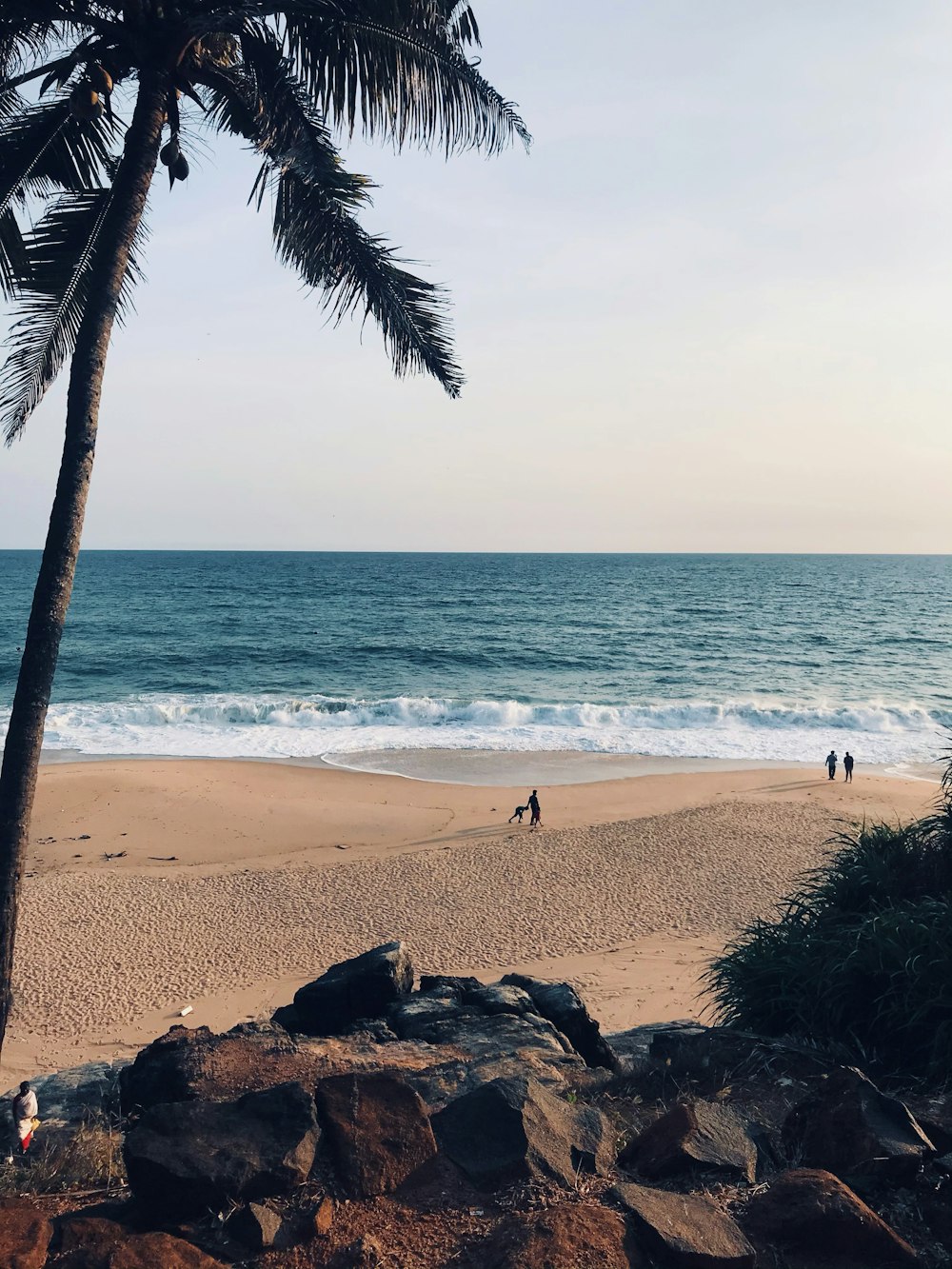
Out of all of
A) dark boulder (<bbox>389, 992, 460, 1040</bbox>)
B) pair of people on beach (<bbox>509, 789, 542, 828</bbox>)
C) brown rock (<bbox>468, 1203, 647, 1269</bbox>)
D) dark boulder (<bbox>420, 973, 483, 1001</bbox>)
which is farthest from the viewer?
pair of people on beach (<bbox>509, 789, 542, 828</bbox>)

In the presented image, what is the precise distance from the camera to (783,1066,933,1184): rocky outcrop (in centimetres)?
415

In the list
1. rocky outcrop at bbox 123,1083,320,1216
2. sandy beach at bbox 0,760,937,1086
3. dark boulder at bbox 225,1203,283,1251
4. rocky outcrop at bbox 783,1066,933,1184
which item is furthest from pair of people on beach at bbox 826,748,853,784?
dark boulder at bbox 225,1203,283,1251

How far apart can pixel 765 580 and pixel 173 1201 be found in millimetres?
117754

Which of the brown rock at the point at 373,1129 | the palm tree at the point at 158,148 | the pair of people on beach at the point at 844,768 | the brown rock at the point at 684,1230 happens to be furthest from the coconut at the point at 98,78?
the pair of people on beach at the point at 844,768

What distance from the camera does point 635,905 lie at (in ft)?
52.7

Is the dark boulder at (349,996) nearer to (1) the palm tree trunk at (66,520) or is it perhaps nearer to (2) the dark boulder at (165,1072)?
(2) the dark boulder at (165,1072)

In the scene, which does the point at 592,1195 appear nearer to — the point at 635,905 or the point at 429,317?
the point at 429,317

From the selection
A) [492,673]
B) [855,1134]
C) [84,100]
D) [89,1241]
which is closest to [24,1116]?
[89,1241]

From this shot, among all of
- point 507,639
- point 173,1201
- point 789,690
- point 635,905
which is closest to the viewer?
point 173,1201

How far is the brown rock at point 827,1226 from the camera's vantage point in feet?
11.8

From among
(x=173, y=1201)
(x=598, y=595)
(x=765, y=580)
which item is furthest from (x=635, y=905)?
(x=765, y=580)

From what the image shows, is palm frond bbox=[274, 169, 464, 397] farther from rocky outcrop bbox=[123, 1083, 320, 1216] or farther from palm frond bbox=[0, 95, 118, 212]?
rocky outcrop bbox=[123, 1083, 320, 1216]

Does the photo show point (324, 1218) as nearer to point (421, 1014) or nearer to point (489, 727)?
point (421, 1014)

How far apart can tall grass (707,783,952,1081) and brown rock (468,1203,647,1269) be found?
2.87m
